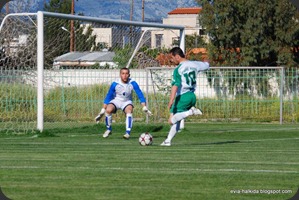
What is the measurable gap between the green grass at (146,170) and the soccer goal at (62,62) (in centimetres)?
642

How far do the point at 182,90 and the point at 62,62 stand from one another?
37.3 ft

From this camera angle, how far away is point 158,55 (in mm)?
34594

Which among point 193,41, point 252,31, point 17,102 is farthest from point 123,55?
point 193,41

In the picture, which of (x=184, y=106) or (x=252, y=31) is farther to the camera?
(x=252, y=31)

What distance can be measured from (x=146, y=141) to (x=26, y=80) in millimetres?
9180

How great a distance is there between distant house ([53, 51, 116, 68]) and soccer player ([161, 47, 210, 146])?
1066 cm

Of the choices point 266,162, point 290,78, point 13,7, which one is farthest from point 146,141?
point 290,78

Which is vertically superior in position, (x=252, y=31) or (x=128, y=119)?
(x=252, y=31)

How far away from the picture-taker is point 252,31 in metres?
53.0

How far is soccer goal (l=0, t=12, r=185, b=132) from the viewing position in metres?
26.2

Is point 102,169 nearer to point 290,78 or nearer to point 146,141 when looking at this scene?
point 146,141

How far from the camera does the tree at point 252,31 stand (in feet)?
173

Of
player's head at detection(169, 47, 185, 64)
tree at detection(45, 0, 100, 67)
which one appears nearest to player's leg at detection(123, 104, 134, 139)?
player's head at detection(169, 47, 185, 64)

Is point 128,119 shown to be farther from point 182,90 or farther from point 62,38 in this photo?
point 62,38
